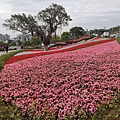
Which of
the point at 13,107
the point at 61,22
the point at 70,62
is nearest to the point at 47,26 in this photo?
the point at 61,22

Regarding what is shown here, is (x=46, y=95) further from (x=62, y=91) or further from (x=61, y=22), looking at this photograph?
(x=61, y=22)

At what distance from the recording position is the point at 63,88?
159 inches

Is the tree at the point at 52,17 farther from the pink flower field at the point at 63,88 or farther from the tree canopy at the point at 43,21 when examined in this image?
the pink flower field at the point at 63,88

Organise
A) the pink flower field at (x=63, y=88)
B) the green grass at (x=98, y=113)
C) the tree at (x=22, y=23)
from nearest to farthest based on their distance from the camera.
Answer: the green grass at (x=98, y=113) < the pink flower field at (x=63, y=88) < the tree at (x=22, y=23)

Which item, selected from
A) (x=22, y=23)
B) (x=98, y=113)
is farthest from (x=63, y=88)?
(x=22, y=23)

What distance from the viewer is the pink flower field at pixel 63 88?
3.15 meters

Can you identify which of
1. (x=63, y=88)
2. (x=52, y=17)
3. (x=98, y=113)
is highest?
(x=52, y=17)

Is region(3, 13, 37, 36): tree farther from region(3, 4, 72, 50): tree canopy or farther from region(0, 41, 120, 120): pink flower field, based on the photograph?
region(0, 41, 120, 120): pink flower field

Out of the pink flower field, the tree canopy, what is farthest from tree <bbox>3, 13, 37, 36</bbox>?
the pink flower field

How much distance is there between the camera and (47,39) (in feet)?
63.2

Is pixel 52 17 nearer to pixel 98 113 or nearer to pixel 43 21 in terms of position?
pixel 43 21

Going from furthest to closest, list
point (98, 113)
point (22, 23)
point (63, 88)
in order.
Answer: point (22, 23) < point (63, 88) < point (98, 113)

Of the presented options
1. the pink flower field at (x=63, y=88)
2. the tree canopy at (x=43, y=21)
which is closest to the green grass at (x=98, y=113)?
the pink flower field at (x=63, y=88)

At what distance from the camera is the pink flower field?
3146 millimetres
